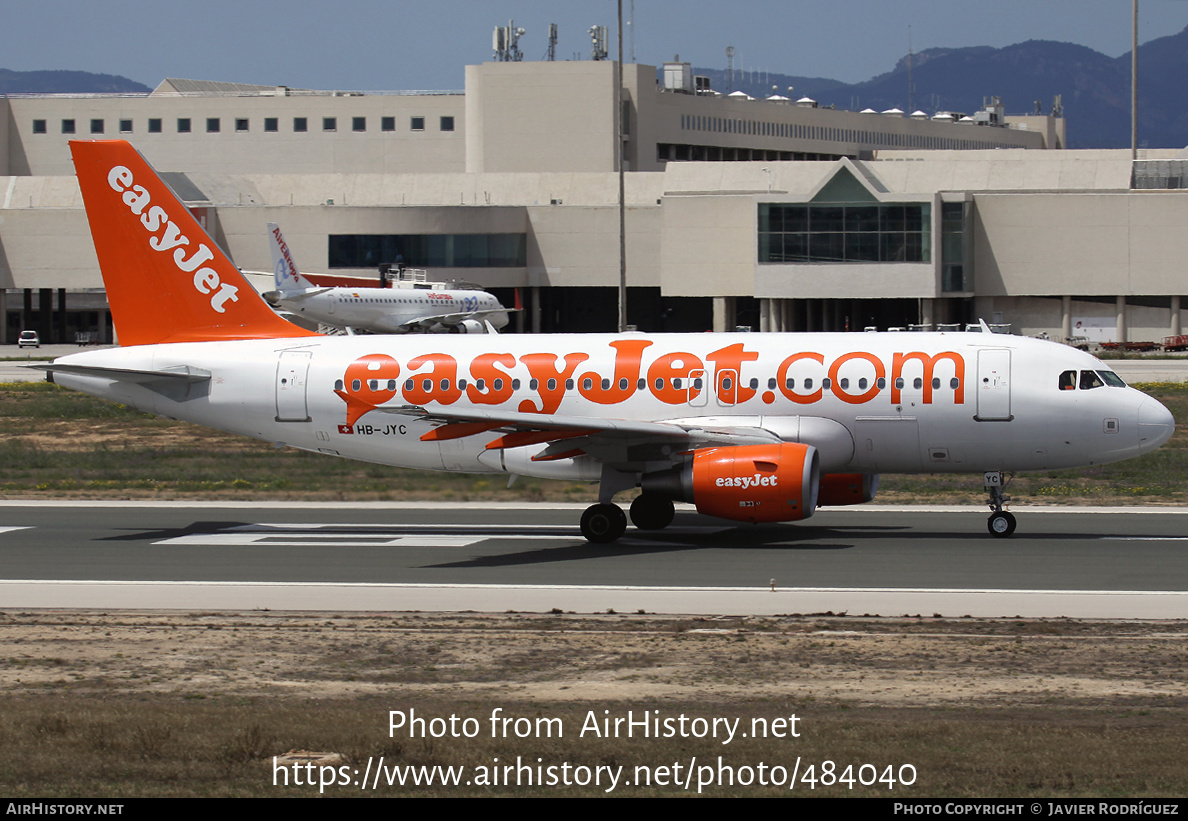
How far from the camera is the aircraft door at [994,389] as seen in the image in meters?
28.0

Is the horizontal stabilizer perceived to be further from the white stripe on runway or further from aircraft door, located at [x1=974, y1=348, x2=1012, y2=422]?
aircraft door, located at [x1=974, y1=348, x2=1012, y2=422]

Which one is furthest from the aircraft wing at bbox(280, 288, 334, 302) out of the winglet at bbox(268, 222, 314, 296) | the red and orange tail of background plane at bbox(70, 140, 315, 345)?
the red and orange tail of background plane at bbox(70, 140, 315, 345)

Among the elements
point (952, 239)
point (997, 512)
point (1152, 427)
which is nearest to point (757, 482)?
point (997, 512)

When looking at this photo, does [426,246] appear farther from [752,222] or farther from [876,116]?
[876,116]

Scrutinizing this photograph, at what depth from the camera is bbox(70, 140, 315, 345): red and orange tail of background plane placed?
3128 cm

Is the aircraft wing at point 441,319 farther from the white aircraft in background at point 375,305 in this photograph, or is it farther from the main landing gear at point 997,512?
the main landing gear at point 997,512

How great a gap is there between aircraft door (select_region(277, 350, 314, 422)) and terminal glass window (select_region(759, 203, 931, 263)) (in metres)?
79.2

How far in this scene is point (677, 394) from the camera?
28969 millimetres

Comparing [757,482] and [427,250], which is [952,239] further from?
[757,482]

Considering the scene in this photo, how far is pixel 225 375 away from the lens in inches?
1215

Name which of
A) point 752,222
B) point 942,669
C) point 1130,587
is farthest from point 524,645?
point 752,222

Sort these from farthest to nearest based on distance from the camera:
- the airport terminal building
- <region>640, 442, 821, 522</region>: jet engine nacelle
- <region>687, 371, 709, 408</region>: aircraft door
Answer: the airport terminal building
<region>687, 371, 709, 408</region>: aircraft door
<region>640, 442, 821, 522</region>: jet engine nacelle

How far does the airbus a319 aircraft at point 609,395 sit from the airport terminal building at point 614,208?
4540cm

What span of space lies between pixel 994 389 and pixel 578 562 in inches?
343
